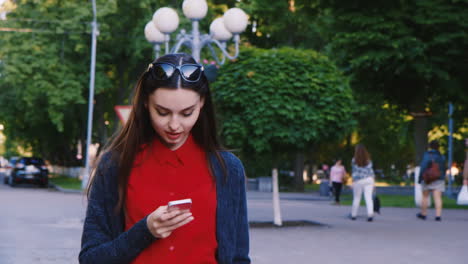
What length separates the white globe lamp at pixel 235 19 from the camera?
14.8 meters

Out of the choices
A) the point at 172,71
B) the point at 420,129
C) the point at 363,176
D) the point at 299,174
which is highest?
the point at 420,129

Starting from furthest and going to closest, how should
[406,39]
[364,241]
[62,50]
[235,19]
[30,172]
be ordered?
[30,172] < [62,50] < [406,39] < [235,19] < [364,241]

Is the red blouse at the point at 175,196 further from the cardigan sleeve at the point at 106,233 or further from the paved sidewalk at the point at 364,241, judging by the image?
the paved sidewalk at the point at 364,241

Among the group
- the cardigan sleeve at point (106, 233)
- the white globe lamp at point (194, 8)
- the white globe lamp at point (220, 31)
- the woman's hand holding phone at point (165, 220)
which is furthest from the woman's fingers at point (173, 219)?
the white globe lamp at point (220, 31)

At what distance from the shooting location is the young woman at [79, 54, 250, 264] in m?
2.38

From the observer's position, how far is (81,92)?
1302 inches

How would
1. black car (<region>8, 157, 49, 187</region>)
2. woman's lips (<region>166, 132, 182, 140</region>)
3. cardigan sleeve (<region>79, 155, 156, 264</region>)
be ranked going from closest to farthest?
1. cardigan sleeve (<region>79, 155, 156, 264</region>)
2. woman's lips (<region>166, 132, 182, 140</region>)
3. black car (<region>8, 157, 49, 187</region>)

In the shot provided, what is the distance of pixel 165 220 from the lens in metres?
2.19

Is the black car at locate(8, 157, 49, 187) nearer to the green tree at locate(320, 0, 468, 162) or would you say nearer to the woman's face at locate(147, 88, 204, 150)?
the green tree at locate(320, 0, 468, 162)

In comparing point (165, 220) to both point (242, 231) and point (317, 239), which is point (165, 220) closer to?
point (242, 231)

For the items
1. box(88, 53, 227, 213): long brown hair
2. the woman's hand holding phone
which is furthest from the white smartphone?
box(88, 53, 227, 213): long brown hair

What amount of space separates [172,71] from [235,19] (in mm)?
12620

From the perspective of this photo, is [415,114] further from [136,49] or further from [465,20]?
[136,49]

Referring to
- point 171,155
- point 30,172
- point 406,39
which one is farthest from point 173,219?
point 30,172
